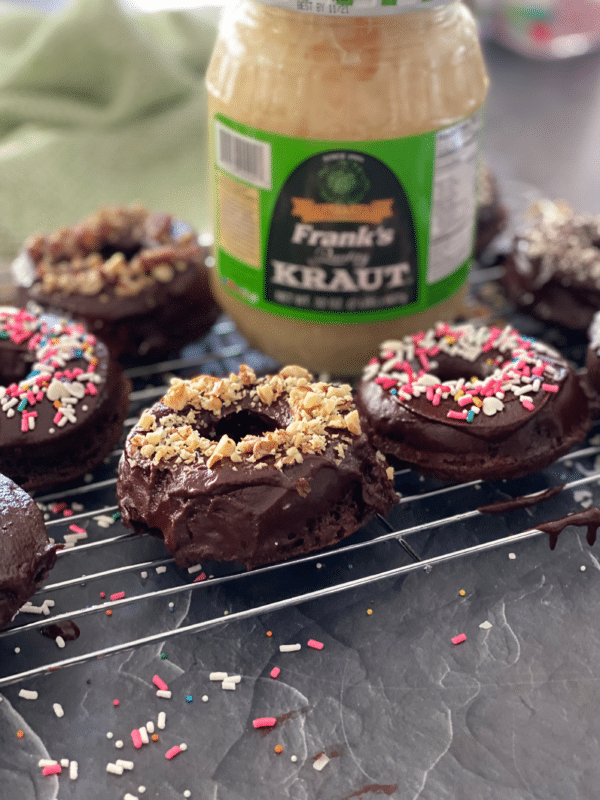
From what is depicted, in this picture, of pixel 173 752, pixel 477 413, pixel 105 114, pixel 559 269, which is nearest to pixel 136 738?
pixel 173 752

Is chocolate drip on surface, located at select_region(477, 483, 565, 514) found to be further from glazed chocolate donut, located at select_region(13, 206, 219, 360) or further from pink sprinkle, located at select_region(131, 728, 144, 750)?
glazed chocolate donut, located at select_region(13, 206, 219, 360)

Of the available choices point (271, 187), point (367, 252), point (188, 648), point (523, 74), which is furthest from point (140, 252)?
point (523, 74)

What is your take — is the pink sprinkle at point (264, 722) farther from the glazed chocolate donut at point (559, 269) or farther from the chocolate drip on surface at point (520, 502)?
the glazed chocolate donut at point (559, 269)

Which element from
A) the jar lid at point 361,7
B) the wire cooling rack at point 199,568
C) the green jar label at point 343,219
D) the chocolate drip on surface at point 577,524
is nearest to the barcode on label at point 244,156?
the green jar label at point 343,219

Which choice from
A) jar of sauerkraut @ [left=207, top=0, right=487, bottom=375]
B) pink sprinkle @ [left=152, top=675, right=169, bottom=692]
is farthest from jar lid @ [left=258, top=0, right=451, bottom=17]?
pink sprinkle @ [left=152, top=675, right=169, bottom=692]

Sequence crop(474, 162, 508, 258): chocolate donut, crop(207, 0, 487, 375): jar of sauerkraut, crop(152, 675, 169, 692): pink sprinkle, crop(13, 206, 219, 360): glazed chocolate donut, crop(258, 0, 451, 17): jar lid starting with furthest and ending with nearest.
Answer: crop(474, 162, 508, 258): chocolate donut < crop(13, 206, 219, 360): glazed chocolate donut < crop(207, 0, 487, 375): jar of sauerkraut < crop(258, 0, 451, 17): jar lid < crop(152, 675, 169, 692): pink sprinkle
